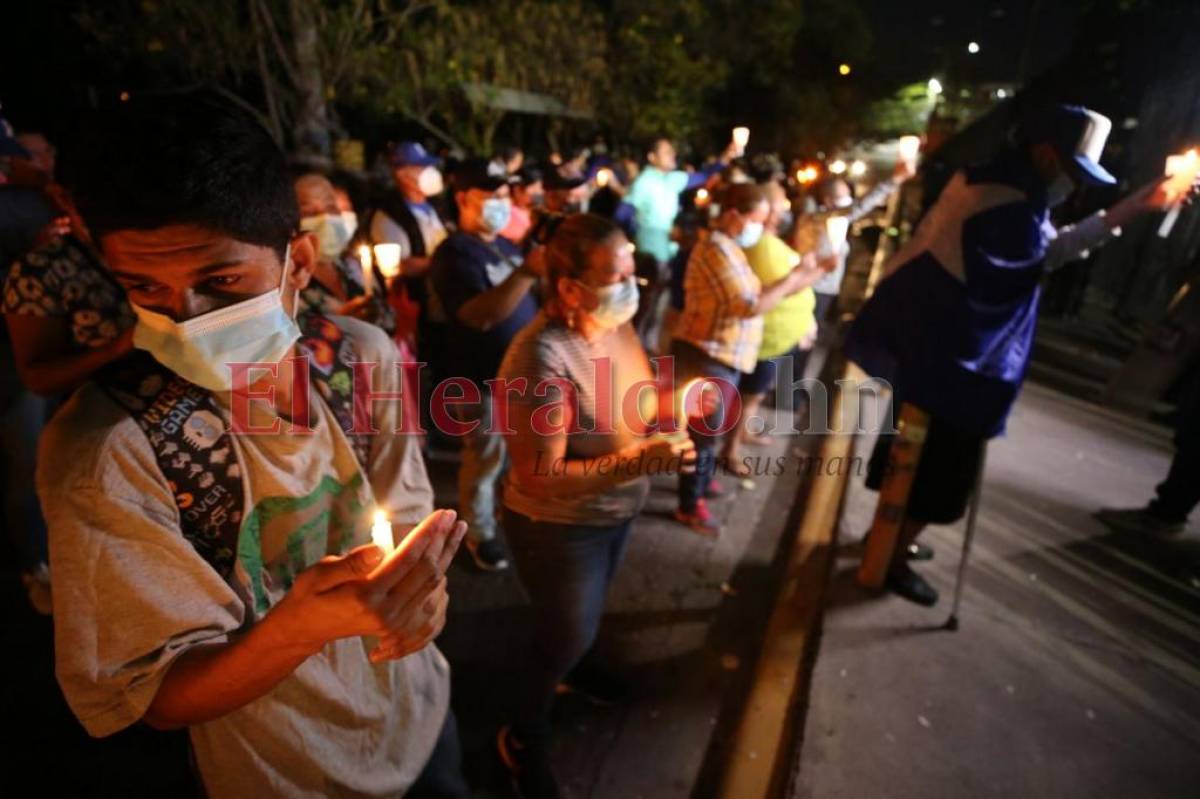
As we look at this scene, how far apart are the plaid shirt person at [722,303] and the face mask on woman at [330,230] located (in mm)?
2305

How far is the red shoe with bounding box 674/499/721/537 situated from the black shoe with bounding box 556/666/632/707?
1.65 metres

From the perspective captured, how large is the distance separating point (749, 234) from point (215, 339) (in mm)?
3755

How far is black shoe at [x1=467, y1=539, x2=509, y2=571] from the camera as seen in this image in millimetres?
4066

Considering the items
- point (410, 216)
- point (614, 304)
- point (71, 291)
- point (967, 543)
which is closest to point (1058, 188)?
point (967, 543)

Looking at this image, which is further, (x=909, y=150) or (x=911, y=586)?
(x=909, y=150)

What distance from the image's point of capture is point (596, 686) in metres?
3.13

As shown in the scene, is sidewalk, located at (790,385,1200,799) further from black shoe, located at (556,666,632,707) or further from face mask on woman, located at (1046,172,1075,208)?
face mask on woman, located at (1046,172,1075,208)

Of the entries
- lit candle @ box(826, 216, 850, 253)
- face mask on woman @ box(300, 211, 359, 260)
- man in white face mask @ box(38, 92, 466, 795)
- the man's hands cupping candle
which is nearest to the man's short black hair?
man in white face mask @ box(38, 92, 466, 795)

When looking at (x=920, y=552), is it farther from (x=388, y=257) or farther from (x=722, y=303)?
(x=388, y=257)

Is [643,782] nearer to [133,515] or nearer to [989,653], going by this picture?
[989,653]

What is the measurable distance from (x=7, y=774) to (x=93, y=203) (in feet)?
9.70

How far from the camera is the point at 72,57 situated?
503 inches

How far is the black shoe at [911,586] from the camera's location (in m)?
3.76

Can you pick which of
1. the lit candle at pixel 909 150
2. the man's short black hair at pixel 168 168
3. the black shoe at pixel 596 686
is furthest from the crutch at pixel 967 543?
the lit candle at pixel 909 150
